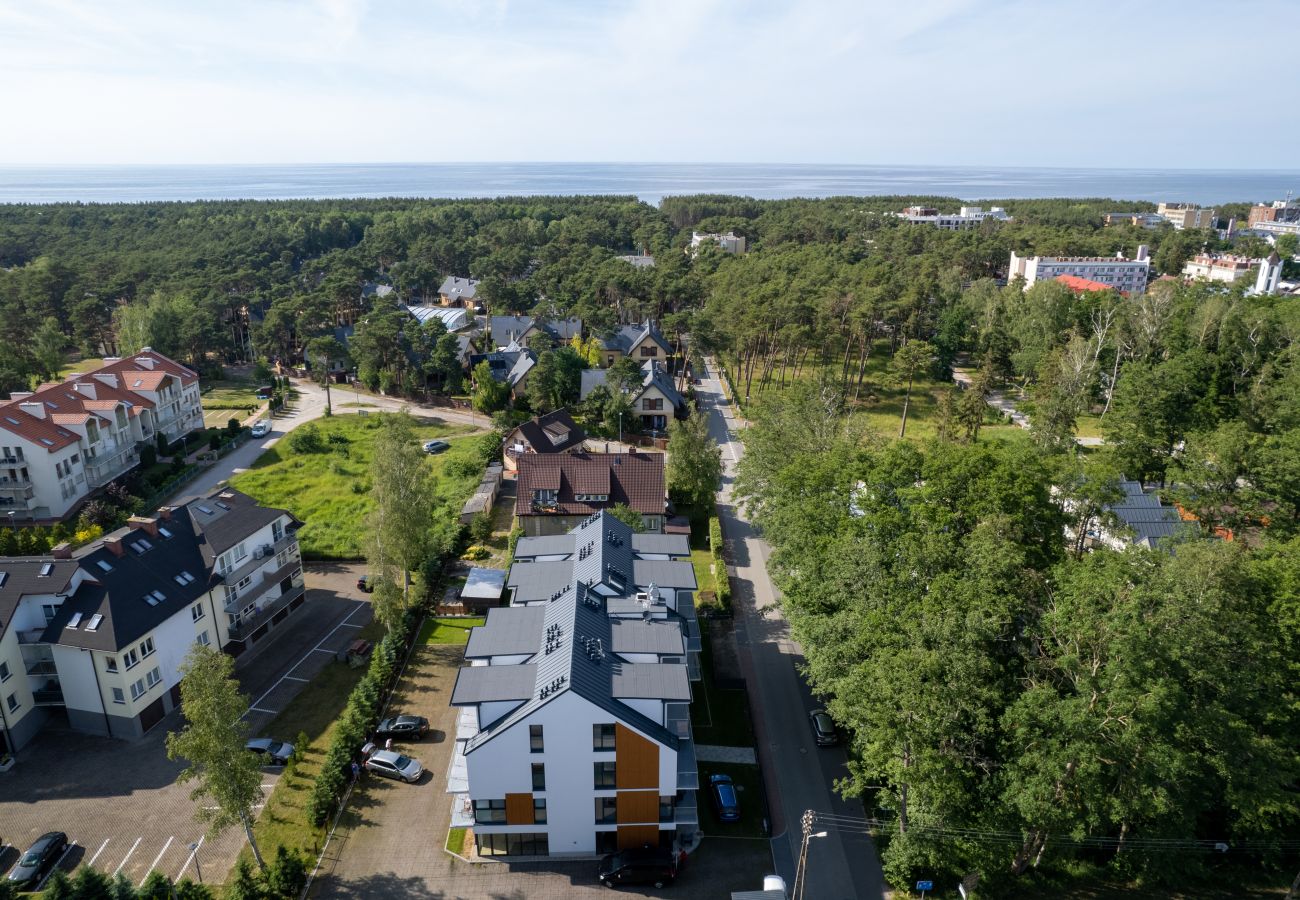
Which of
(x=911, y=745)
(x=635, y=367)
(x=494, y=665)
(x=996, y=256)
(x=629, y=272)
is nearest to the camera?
(x=911, y=745)

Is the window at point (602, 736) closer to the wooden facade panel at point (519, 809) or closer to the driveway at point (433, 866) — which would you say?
the wooden facade panel at point (519, 809)

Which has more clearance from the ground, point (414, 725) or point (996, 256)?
point (996, 256)

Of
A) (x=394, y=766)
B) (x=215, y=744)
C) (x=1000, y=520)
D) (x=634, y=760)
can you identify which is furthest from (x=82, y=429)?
(x=1000, y=520)

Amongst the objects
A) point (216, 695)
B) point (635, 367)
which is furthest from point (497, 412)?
point (216, 695)

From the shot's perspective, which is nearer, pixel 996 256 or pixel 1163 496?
pixel 1163 496

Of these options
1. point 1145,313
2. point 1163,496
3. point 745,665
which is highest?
point 1145,313

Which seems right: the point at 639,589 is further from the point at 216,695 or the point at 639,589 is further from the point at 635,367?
the point at 635,367

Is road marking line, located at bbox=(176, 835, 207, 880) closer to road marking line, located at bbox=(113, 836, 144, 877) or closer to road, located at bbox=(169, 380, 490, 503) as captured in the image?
road marking line, located at bbox=(113, 836, 144, 877)
